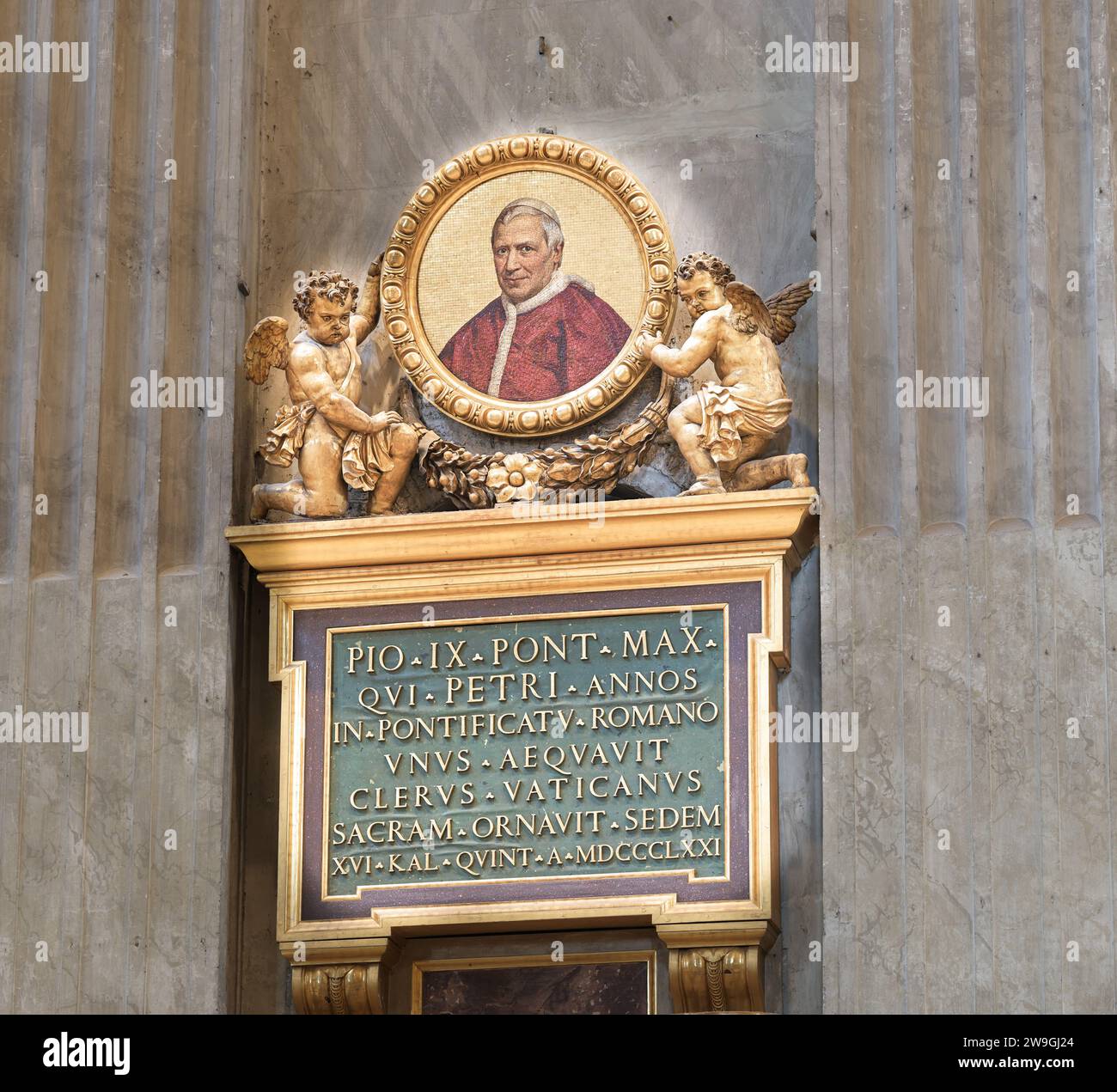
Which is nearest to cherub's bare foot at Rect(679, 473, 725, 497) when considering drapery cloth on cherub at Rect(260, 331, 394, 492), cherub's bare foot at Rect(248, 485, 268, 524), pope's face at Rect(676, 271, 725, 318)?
pope's face at Rect(676, 271, 725, 318)

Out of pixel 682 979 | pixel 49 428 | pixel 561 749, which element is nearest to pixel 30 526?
pixel 49 428

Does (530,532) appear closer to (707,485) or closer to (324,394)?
(707,485)

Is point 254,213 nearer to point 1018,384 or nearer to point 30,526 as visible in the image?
point 30,526

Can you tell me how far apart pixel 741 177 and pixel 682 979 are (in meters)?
3.28

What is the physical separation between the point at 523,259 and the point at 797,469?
1.50 m

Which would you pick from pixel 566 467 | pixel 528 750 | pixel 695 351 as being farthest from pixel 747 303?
pixel 528 750

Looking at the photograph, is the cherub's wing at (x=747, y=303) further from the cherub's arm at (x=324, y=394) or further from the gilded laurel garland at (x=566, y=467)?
the cherub's arm at (x=324, y=394)

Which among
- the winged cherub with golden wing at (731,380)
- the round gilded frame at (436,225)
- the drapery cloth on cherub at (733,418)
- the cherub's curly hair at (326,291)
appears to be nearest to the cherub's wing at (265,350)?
the cherub's curly hair at (326,291)

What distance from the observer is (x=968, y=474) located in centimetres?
1005

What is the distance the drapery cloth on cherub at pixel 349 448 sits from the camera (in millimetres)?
10781

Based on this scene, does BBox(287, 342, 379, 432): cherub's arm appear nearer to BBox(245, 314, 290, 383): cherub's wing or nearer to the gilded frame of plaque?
BBox(245, 314, 290, 383): cherub's wing

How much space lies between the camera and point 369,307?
36.3 feet
